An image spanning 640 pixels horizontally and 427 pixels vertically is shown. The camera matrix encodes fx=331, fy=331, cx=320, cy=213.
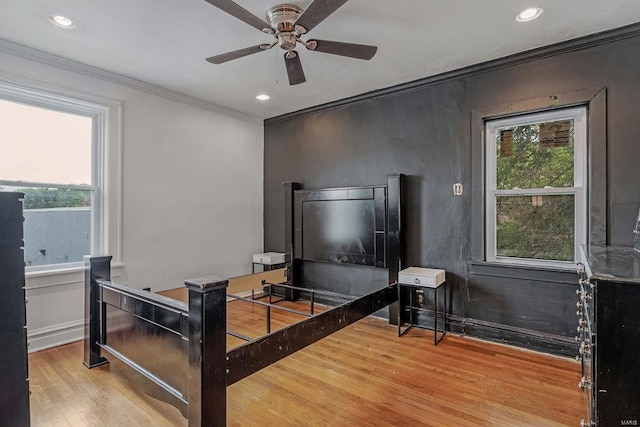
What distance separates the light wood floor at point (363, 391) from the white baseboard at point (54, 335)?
0.10 m

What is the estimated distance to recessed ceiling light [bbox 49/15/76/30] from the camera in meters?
2.40

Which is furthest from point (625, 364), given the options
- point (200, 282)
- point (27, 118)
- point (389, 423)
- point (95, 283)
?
point (27, 118)

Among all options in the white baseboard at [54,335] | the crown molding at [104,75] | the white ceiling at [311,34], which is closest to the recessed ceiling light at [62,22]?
the white ceiling at [311,34]

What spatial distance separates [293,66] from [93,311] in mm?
2454

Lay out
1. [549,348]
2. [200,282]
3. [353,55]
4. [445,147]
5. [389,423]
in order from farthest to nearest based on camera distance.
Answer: [445,147] → [549,348] → [353,55] → [389,423] → [200,282]

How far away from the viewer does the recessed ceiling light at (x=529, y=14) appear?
2.31 meters

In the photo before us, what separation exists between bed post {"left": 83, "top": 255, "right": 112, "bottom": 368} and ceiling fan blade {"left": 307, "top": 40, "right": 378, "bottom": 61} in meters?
2.34

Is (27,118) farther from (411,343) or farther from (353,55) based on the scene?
(411,343)

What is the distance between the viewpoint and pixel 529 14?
237 centimetres

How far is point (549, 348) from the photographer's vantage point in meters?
2.84

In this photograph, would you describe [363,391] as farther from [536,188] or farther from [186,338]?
[536,188]

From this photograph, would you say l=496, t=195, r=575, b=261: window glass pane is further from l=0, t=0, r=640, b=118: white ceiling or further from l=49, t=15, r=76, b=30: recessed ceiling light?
l=49, t=15, r=76, b=30: recessed ceiling light

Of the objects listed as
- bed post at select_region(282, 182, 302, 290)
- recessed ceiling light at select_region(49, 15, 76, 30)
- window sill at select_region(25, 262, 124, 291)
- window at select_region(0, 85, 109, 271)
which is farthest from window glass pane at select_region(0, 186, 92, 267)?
bed post at select_region(282, 182, 302, 290)

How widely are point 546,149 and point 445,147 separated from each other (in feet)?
2.86
